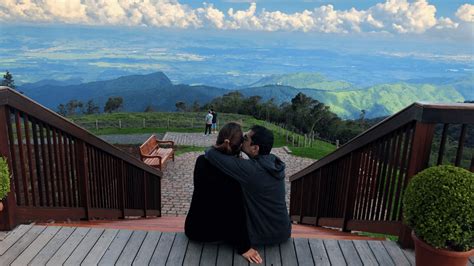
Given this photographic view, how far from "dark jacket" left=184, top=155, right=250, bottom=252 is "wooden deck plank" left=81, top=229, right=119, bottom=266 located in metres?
0.80

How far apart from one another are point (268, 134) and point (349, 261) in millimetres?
1231

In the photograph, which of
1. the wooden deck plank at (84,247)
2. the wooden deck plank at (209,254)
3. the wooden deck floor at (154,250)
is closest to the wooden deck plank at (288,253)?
the wooden deck floor at (154,250)

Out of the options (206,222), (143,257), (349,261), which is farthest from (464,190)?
(143,257)

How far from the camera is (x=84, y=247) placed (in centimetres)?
322

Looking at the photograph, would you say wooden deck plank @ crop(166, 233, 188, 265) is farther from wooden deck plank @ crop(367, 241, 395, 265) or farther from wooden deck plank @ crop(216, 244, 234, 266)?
wooden deck plank @ crop(367, 241, 395, 265)

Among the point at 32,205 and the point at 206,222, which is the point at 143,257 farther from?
the point at 32,205

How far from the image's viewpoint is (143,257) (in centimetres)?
309

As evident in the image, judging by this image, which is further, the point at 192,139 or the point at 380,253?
→ the point at 192,139

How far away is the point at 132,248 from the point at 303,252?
4.75 ft

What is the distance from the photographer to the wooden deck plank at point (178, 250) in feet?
9.96

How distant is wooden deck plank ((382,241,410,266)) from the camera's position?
10.2 feet


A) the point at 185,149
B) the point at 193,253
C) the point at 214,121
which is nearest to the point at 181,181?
the point at 185,149

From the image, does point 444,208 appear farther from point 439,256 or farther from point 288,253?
point 288,253

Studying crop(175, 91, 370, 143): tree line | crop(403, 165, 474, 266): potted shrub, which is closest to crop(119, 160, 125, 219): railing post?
crop(403, 165, 474, 266): potted shrub
